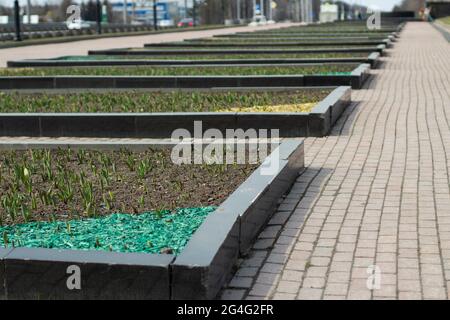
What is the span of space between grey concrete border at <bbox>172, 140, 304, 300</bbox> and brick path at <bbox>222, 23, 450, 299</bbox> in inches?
4.1

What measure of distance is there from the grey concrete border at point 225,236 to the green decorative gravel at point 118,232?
266 millimetres

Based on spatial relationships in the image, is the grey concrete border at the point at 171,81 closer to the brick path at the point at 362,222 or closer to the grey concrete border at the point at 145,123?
the brick path at the point at 362,222

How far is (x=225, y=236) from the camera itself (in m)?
4.30

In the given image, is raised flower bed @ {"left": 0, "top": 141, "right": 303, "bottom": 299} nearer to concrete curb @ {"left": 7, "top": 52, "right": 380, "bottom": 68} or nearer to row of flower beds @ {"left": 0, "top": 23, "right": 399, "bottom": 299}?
row of flower beds @ {"left": 0, "top": 23, "right": 399, "bottom": 299}

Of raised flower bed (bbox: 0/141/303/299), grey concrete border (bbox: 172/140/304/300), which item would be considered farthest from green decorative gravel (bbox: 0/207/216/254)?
grey concrete border (bbox: 172/140/304/300)

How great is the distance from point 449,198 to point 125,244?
301 centimetres

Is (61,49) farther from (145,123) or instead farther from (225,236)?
(225,236)

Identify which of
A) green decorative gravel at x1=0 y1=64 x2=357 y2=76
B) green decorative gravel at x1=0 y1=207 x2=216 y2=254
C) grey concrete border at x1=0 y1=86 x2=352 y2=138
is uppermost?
green decorative gravel at x1=0 y1=64 x2=357 y2=76

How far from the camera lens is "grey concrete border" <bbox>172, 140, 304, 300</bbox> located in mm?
3844

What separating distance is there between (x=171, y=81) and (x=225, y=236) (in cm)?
984

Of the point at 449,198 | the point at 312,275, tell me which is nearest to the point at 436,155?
the point at 449,198

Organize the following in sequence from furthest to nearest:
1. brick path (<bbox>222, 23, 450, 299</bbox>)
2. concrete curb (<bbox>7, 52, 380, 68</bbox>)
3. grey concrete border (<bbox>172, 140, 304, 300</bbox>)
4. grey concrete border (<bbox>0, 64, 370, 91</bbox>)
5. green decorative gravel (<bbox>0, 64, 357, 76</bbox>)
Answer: concrete curb (<bbox>7, 52, 380, 68</bbox>), green decorative gravel (<bbox>0, 64, 357, 76</bbox>), grey concrete border (<bbox>0, 64, 370, 91</bbox>), brick path (<bbox>222, 23, 450, 299</bbox>), grey concrete border (<bbox>172, 140, 304, 300</bbox>)

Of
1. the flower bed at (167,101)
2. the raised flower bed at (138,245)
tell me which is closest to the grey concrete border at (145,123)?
the flower bed at (167,101)

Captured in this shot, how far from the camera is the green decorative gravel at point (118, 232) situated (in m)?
4.53
